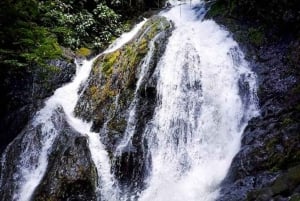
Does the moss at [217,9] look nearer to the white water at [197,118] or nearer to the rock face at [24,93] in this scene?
the white water at [197,118]

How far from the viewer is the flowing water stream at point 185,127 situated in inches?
363

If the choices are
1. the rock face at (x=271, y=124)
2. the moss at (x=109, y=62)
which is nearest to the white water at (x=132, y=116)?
the moss at (x=109, y=62)

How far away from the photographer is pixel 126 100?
36.8 feet

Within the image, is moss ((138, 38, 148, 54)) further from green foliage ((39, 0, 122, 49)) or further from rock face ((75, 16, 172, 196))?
green foliage ((39, 0, 122, 49))

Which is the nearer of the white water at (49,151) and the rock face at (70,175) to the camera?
the rock face at (70,175)

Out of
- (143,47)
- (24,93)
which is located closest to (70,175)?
(24,93)

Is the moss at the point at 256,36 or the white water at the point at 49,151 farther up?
the moss at the point at 256,36

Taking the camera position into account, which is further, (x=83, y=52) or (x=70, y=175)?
(x=83, y=52)

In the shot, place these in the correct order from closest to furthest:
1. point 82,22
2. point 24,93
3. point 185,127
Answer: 1. point 185,127
2. point 24,93
3. point 82,22

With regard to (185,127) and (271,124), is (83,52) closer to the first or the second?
(185,127)

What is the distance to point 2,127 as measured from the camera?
12.1 metres

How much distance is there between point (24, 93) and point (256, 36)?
7189 mm

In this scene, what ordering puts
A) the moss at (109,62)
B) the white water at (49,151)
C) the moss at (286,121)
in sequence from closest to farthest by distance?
the moss at (286,121), the white water at (49,151), the moss at (109,62)

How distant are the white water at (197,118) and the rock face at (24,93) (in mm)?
3594
